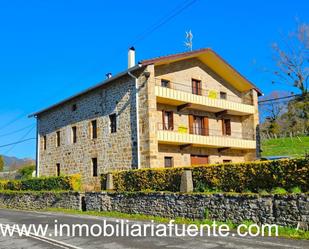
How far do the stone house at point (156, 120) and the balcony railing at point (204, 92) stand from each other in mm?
70

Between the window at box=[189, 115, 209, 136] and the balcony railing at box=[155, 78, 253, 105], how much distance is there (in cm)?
178

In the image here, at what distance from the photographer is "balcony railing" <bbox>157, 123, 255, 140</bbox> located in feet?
82.0

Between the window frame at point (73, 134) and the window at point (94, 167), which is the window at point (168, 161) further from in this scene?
the window frame at point (73, 134)

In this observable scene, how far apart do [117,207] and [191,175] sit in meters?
4.51

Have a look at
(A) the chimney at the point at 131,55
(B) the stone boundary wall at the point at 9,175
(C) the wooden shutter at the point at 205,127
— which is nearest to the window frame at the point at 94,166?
(A) the chimney at the point at 131,55

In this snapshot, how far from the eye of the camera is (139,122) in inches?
907

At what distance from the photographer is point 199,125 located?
27.4 metres

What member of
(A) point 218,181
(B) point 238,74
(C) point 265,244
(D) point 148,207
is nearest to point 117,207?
(D) point 148,207

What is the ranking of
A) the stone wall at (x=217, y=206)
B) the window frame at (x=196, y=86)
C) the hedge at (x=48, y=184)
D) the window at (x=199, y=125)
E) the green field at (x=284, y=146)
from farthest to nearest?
the green field at (x=284, y=146) < the window frame at (x=196, y=86) < the window at (x=199, y=125) < the hedge at (x=48, y=184) < the stone wall at (x=217, y=206)

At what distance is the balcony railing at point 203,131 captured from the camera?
25008mm

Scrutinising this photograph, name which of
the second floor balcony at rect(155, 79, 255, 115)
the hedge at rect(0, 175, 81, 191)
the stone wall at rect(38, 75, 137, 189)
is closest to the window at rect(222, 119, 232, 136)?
the second floor balcony at rect(155, 79, 255, 115)

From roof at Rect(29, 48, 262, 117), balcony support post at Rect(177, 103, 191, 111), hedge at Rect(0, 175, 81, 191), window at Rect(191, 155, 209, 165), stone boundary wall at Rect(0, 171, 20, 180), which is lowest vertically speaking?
hedge at Rect(0, 175, 81, 191)

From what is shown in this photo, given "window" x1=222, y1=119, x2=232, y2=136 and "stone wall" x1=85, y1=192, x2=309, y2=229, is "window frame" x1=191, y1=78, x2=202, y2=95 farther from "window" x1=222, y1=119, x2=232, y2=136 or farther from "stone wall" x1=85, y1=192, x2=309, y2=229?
"stone wall" x1=85, y1=192, x2=309, y2=229

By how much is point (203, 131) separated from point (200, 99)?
2871mm
